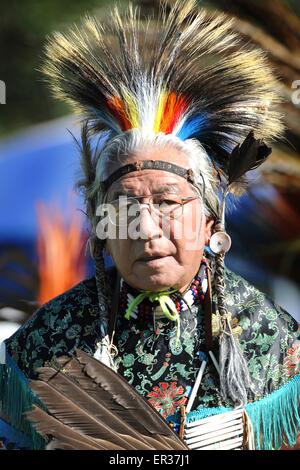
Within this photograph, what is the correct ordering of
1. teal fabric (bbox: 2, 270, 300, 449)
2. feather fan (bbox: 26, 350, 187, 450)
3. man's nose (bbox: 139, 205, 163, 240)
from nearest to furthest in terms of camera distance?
feather fan (bbox: 26, 350, 187, 450) < man's nose (bbox: 139, 205, 163, 240) < teal fabric (bbox: 2, 270, 300, 449)

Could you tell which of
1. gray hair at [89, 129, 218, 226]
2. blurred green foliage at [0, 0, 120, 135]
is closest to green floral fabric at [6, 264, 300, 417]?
gray hair at [89, 129, 218, 226]

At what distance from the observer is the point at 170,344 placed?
279cm

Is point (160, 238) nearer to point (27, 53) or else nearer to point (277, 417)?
point (277, 417)

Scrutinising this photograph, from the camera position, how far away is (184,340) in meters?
2.80

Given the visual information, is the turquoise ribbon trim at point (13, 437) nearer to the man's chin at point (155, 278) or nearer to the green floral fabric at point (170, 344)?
the green floral fabric at point (170, 344)

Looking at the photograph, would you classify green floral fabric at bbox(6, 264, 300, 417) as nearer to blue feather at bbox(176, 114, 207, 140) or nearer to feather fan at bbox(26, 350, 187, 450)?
feather fan at bbox(26, 350, 187, 450)

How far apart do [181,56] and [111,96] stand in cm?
30

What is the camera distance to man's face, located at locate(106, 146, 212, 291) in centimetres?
263

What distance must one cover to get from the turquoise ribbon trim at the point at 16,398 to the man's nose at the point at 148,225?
730 mm

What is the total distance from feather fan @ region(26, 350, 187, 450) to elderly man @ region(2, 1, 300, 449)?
0.71ft

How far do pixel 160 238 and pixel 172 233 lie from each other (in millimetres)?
49

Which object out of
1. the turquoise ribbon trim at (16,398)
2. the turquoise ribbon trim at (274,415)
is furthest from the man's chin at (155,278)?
the turquoise ribbon trim at (16,398)

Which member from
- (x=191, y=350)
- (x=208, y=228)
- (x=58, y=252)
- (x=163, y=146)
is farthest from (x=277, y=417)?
(x=58, y=252)

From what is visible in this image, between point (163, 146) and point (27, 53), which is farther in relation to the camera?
point (27, 53)
